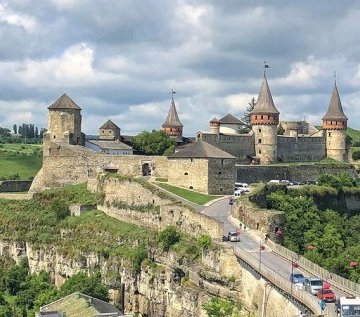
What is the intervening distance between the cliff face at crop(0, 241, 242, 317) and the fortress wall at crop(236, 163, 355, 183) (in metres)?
25.3

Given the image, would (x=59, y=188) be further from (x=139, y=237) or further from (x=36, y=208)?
(x=139, y=237)

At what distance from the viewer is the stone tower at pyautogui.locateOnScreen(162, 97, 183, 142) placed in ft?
348

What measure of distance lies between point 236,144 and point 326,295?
5785 cm

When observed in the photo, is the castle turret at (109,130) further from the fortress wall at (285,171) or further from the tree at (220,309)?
the tree at (220,309)

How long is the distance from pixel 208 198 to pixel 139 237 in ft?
31.3

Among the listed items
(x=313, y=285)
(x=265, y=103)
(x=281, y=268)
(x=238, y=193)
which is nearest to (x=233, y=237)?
(x=281, y=268)

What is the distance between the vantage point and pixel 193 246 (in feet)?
197

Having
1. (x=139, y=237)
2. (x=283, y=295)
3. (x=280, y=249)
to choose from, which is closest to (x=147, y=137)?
(x=139, y=237)

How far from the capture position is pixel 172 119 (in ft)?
354

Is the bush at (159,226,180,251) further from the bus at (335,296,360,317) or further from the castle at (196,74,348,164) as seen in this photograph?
the castle at (196,74,348,164)

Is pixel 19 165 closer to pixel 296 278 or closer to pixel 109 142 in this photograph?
pixel 109 142

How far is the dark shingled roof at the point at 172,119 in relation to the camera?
106838mm

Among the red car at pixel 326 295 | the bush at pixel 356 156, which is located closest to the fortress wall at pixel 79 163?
the bush at pixel 356 156

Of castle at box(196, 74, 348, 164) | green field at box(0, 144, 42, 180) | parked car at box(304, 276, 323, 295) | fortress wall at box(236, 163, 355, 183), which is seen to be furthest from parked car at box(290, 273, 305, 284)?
green field at box(0, 144, 42, 180)
